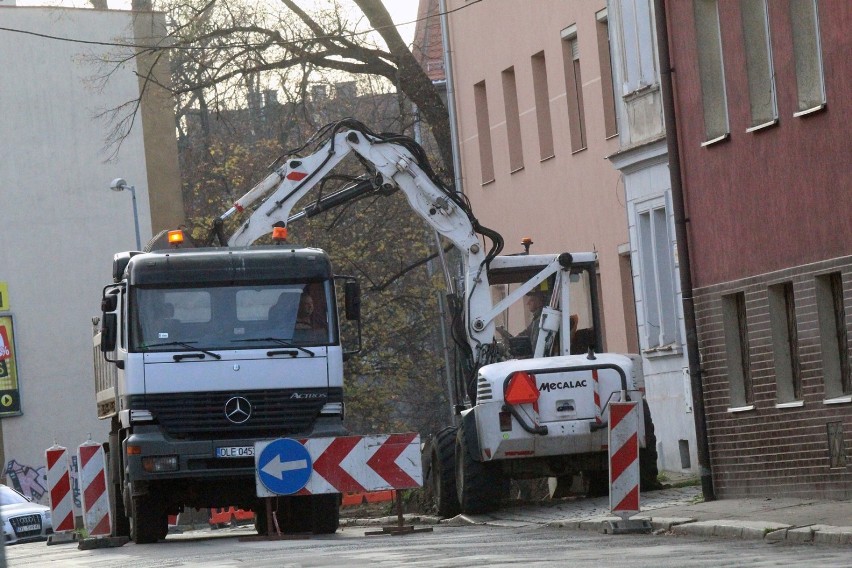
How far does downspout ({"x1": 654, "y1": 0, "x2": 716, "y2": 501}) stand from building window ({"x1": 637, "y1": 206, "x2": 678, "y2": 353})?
4.77m

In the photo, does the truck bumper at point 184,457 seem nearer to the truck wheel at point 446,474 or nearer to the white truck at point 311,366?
the white truck at point 311,366

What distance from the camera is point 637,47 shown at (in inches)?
976

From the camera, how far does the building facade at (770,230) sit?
1723cm

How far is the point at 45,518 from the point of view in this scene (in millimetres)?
37062

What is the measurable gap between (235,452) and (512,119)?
16.3 meters

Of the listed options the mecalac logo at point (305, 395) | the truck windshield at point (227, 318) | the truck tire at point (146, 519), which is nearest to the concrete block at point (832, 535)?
the mecalac logo at point (305, 395)

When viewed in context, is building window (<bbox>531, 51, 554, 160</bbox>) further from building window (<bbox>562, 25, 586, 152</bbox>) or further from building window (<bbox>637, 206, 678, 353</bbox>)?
building window (<bbox>637, 206, 678, 353</bbox>)

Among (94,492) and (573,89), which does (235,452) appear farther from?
(573,89)

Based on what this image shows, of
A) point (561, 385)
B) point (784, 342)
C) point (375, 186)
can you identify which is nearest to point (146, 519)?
point (561, 385)

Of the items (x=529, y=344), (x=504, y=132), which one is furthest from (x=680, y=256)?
(x=504, y=132)

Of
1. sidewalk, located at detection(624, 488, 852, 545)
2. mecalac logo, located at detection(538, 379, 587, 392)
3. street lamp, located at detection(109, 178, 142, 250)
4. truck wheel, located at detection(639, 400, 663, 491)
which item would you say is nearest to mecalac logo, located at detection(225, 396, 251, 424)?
mecalac logo, located at detection(538, 379, 587, 392)

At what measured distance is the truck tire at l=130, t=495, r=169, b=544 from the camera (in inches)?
762

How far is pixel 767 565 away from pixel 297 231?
3577 centimetres

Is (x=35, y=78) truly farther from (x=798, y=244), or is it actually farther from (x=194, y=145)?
(x=798, y=244)
